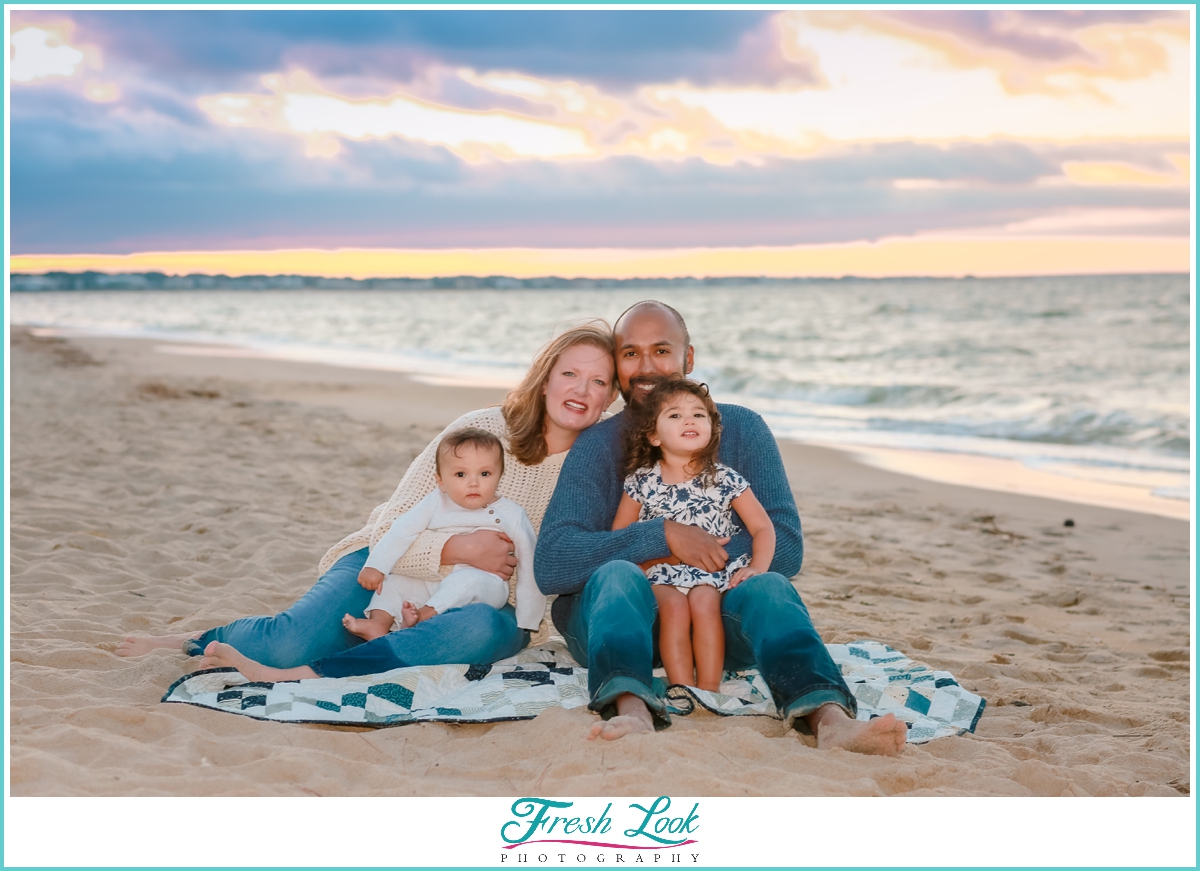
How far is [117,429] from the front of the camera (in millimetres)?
9258

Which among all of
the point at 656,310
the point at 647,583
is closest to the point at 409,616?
the point at 647,583

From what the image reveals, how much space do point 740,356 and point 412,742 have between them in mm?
20414

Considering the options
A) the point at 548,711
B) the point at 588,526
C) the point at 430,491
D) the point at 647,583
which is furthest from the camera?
the point at 430,491

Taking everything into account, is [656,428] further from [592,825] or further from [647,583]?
[592,825]

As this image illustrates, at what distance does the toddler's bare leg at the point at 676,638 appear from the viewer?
3338mm

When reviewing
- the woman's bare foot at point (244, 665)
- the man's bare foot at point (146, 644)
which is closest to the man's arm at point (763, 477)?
the woman's bare foot at point (244, 665)

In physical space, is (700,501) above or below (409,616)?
above

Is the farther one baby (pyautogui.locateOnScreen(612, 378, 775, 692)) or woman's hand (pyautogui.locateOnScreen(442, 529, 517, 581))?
woman's hand (pyautogui.locateOnScreen(442, 529, 517, 581))

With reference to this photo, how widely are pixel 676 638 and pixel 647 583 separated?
0.74ft

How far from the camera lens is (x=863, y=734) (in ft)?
9.55

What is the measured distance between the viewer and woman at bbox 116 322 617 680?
3.49 meters

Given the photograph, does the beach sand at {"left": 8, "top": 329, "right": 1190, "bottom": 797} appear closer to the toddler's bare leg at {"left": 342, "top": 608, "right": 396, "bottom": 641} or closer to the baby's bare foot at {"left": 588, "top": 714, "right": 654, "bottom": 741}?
the baby's bare foot at {"left": 588, "top": 714, "right": 654, "bottom": 741}

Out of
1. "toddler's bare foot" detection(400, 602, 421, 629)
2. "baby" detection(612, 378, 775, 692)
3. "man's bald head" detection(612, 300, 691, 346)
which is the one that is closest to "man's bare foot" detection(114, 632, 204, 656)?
"toddler's bare foot" detection(400, 602, 421, 629)

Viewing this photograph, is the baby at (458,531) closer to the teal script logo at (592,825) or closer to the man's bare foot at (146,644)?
the man's bare foot at (146,644)
